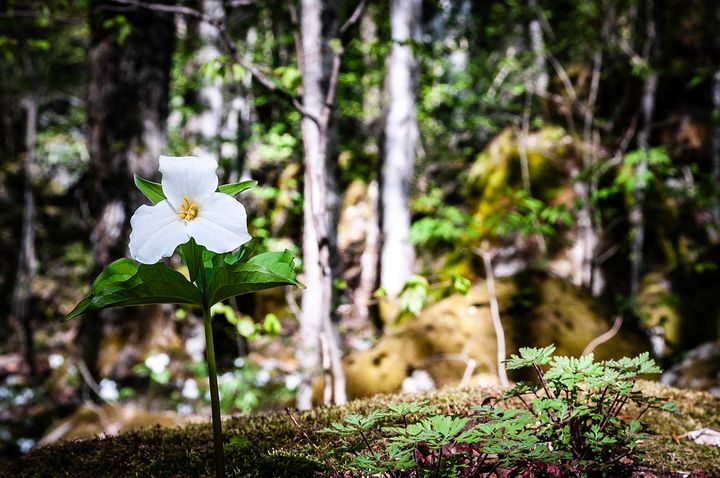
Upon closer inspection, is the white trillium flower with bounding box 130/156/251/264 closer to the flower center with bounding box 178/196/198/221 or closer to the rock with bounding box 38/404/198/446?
the flower center with bounding box 178/196/198/221

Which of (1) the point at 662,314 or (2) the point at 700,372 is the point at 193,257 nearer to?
(2) the point at 700,372

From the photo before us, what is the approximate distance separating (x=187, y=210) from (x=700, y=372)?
16.5 ft

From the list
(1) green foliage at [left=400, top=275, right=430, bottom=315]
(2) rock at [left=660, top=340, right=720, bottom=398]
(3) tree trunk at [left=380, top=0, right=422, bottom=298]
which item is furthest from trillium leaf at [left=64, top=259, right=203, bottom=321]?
(3) tree trunk at [left=380, top=0, right=422, bottom=298]

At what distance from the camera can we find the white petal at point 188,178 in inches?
43.1

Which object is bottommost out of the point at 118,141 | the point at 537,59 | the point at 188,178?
the point at 188,178

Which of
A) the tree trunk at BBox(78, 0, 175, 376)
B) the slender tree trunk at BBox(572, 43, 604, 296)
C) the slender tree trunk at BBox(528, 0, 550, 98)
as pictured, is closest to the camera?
the tree trunk at BBox(78, 0, 175, 376)

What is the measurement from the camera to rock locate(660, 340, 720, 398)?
4.03 metres

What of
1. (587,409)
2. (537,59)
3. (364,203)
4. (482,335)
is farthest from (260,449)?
(537,59)

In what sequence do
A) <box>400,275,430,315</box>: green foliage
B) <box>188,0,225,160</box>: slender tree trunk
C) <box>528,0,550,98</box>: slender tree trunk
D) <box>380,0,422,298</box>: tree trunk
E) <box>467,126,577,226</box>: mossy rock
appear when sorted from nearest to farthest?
<box>400,275,430,315</box>: green foliage < <box>188,0,225,160</box>: slender tree trunk < <box>380,0,422,298</box>: tree trunk < <box>467,126,577,226</box>: mossy rock < <box>528,0,550,98</box>: slender tree trunk

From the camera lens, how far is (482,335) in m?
3.81

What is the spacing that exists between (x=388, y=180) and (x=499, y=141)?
2830 mm

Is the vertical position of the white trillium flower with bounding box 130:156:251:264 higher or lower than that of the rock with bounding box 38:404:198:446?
higher

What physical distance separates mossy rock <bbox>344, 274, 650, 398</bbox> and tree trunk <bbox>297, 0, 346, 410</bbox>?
0.65m

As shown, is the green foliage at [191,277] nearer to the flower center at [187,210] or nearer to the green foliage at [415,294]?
the flower center at [187,210]
